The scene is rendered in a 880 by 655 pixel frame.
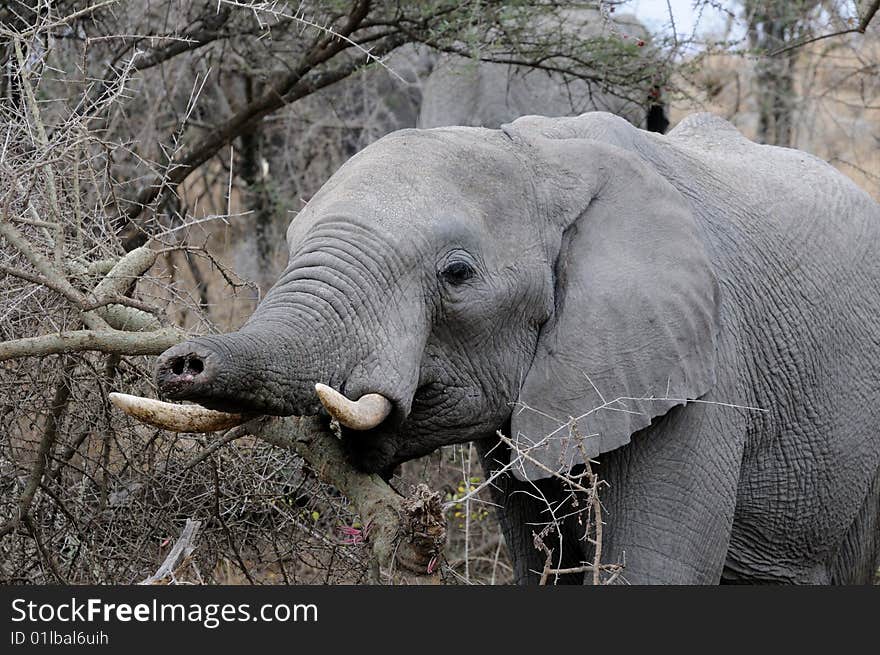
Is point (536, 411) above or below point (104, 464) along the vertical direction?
above

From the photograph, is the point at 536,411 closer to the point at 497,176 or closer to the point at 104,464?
the point at 497,176

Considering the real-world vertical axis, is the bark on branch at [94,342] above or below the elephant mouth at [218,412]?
above

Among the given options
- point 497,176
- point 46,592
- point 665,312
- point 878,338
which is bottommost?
point 46,592

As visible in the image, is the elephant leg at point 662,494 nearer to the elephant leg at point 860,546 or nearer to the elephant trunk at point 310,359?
the elephant trunk at point 310,359

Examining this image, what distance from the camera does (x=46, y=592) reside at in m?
3.04

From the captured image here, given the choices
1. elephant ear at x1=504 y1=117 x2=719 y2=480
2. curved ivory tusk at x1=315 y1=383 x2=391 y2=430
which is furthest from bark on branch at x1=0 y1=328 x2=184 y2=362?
elephant ear at x1=504 y1=117 x2=719 y2=480

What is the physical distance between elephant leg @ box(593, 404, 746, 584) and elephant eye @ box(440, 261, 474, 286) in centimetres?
62

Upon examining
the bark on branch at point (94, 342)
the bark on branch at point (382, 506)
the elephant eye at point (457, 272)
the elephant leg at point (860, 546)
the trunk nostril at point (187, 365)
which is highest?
the elephant eye at point (457, 272)

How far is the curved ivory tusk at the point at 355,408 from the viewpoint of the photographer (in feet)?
8.54

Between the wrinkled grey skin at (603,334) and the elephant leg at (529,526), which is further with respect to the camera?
the elephant leg at (529,526)

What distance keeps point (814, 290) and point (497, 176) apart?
1.06 meters

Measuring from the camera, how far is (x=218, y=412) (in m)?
2.73

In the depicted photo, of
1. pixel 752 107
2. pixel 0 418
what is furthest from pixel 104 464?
pixel 752 107

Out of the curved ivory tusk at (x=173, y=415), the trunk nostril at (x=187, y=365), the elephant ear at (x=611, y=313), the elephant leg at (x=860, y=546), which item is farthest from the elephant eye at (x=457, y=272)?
the elephant leg at (x=860, y=546)
